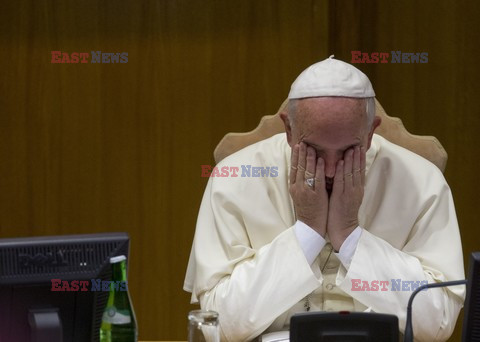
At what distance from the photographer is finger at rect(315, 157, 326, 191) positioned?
295 cm

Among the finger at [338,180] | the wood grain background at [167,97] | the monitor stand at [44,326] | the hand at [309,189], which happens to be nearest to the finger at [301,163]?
the hand at [309,189]

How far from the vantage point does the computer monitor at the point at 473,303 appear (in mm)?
2043

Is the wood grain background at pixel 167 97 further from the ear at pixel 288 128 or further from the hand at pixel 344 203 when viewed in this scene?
the hand at pixel 344 203

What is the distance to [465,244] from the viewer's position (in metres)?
4.92

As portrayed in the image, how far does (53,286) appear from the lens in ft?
6.64

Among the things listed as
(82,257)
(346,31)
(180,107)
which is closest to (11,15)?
(180,107)

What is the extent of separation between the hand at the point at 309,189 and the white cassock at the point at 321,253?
0.08 metres

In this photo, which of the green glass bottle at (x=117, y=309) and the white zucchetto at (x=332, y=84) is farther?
the white zucchetto at (x=332, y=84)

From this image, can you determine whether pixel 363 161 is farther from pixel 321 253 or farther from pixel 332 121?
pixel 321 253

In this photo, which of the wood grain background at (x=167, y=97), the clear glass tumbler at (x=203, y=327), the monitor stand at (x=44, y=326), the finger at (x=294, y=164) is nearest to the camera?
the monitor stand at (x=44, y=326)

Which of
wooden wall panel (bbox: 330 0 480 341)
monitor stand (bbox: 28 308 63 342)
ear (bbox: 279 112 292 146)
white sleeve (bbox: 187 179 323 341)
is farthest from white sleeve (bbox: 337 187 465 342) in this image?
wooden wall panel (bbox: 330 0 480 341)

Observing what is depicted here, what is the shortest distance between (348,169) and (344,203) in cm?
12

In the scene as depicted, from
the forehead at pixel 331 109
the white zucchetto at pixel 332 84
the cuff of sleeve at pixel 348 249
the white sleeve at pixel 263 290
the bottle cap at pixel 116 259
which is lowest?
the white sleeve at pixel 263 290

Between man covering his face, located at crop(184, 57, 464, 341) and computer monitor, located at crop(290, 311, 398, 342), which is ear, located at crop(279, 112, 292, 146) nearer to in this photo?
man covering his face, located at crop(184, 57, 464, 341)
